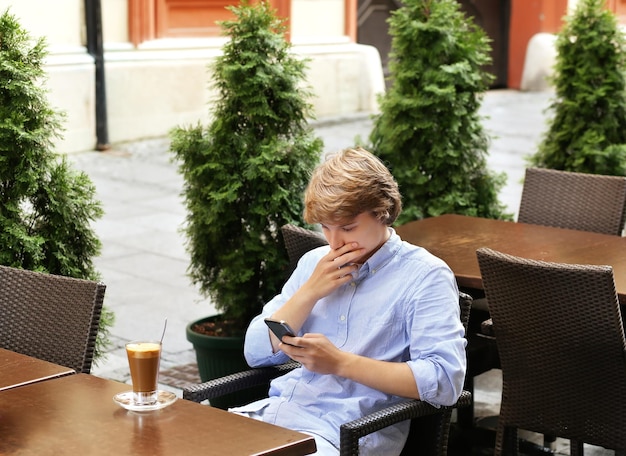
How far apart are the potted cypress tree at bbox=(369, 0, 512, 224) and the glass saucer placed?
3611 mm

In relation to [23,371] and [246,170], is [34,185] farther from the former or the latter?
[23,371]

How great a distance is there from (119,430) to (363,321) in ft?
2.83

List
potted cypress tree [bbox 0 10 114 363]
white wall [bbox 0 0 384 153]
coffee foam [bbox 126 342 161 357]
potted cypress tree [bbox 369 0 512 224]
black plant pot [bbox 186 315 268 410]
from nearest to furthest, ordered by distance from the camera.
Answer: coffee foam [bbox 126 342 161 357], potted cypress tree [bbox 0 10 114 363], black plant pot [bbox 186 315 268 410], potted cypress tree [bbox 369 0 512 224], white wall [bbox 0 0 384 153]

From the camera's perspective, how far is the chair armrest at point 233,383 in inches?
124

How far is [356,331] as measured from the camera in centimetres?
314

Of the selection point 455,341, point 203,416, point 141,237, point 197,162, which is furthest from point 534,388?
point 141,237

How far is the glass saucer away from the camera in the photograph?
266 centimetres

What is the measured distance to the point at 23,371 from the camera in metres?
2.99

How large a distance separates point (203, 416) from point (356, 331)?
2.12 feet

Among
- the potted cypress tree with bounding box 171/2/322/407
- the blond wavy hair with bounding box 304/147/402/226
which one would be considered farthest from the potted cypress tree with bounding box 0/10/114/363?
the blond wavy hair with bounding box 304/147/402/226

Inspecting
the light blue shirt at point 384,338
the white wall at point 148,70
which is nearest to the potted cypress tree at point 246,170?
the light blue shirt at point 384,338

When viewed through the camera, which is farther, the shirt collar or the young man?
the shirt collar

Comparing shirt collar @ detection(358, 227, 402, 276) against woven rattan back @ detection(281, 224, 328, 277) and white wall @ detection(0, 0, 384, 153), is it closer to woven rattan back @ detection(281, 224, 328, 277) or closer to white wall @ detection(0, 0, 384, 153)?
woven rattan back @ detection(281, 224, 328, 277)

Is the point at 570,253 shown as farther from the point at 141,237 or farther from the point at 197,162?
the point at 141,237
